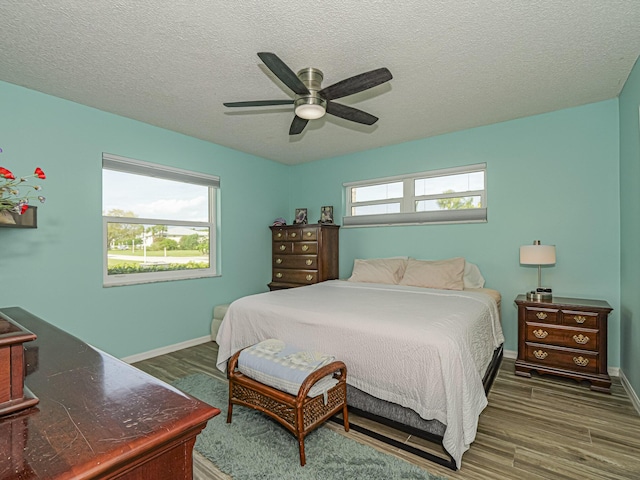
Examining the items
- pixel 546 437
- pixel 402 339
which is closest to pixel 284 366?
pixel 402 339

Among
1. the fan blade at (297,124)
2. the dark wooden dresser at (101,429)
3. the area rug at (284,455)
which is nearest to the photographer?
the dark wooden dresser at (101,429)

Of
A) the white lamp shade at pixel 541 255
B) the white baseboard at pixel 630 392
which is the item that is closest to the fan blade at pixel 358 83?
the white lamp shade at pixel 541 255

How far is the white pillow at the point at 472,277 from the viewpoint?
3.58m

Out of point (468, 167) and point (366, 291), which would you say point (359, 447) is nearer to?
point (366, 291)

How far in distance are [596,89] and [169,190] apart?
4315 millimetres

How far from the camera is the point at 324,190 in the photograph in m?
4.97

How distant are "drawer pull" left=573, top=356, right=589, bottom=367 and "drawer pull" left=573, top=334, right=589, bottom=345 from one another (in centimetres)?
13

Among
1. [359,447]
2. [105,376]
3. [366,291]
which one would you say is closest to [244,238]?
[366,291]

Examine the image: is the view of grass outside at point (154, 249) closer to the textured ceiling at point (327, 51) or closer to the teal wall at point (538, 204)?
the textured ceiling at point (327, 51)

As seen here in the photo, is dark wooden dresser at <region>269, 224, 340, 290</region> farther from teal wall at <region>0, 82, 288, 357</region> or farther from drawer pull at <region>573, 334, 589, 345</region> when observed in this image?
drawer pull at <region>573, 334, 589, 345</region>

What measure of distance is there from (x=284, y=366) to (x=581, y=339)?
252 cm

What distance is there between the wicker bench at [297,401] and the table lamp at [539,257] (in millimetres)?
2087

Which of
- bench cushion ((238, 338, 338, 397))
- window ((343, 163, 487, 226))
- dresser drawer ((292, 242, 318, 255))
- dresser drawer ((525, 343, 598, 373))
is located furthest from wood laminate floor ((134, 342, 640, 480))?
dresser drawer ((292, 242, 318, 255))

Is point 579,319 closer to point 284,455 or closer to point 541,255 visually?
point 541,255
